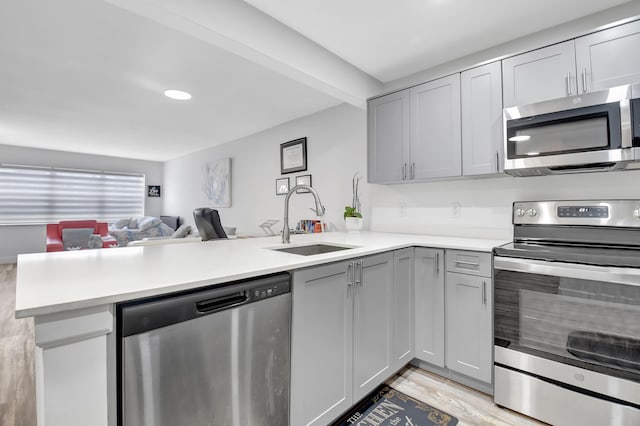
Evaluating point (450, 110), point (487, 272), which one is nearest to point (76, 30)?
point (450, 110)

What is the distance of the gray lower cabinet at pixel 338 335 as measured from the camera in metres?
1.30

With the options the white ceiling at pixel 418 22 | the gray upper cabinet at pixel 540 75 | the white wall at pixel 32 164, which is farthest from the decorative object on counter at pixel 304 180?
the white wall at pixel 32 164

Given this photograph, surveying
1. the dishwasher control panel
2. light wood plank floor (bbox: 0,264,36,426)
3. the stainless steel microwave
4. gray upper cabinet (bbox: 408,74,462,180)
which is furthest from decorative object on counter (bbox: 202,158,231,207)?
the stainless steel microwave

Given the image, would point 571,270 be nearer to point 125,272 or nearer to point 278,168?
point 125,272

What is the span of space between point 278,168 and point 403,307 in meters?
2.90

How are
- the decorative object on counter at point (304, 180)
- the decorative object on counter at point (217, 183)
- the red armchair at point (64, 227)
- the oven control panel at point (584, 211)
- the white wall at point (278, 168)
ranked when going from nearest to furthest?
the oven control panel at point (584, 211) → the white wall at point (278, 168) → the decorative object on counter at point (304, 180) → the red armchair at point (64, 227) → the decorative object on counter at point (217, 183)

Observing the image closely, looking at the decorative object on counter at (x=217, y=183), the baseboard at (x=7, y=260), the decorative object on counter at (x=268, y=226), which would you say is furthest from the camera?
the baseboard at (x=7, y=260)

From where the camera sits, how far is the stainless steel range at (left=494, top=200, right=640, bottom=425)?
1377 mm

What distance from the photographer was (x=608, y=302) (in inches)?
55.6

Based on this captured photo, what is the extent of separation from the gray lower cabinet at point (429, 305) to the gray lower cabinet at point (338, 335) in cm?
33

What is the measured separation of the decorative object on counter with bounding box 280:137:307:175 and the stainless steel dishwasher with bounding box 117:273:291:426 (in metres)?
2.78

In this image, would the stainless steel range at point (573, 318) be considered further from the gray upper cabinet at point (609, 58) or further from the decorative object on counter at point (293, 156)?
the decorative object on counter at point (293, 156)

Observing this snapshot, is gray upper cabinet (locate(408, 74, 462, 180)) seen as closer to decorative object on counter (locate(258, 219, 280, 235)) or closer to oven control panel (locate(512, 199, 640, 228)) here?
oven control panel (locate(512, 199, 640, 228))

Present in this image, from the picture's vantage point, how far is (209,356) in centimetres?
100
